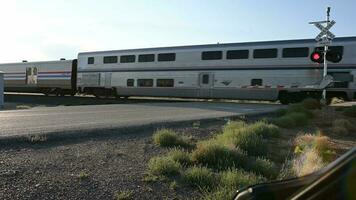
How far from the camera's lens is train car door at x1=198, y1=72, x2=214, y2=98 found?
32.5 meters

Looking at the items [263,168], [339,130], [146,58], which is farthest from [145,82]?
[263,168]

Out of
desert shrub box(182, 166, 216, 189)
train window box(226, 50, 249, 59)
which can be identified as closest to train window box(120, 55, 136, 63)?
train window box(226, 50, 249, 59)

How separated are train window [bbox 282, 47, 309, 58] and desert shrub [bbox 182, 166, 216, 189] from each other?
22.7m

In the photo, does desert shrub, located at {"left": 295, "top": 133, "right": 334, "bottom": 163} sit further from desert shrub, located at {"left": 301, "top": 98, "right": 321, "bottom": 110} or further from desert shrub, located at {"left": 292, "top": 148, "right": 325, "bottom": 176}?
desert shrub, located at {"left": 301, "top": 98, "right": 321, "bottom": 110}

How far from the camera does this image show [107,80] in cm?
3891

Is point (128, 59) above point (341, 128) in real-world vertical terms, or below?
above

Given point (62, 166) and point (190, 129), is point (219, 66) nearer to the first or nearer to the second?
point (190, 129)

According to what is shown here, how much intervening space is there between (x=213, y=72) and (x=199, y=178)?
25917 millimetres

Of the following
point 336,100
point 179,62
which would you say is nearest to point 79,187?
point 336,100

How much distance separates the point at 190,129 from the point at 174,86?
21.5 meters

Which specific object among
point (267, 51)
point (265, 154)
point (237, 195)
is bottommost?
point (265, 154)

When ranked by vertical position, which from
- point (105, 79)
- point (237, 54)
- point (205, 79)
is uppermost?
point (237, 54)

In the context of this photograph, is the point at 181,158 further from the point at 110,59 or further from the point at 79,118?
the point at 110,59

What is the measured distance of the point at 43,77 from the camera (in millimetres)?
43875
